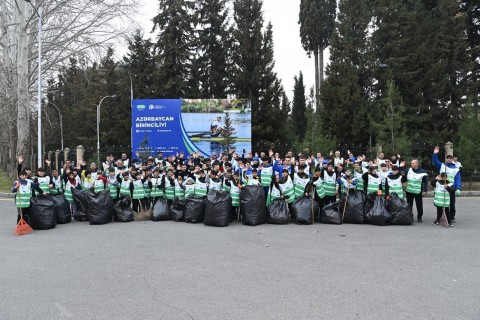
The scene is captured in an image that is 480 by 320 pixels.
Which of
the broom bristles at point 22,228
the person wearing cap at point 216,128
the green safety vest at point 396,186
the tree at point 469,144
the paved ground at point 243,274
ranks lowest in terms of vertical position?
the paved ground at point 243,274

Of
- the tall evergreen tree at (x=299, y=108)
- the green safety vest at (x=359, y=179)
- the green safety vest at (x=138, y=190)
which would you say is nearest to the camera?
the green safety vest at (x=359, y=179)

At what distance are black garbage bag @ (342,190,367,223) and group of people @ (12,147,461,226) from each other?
324 mm

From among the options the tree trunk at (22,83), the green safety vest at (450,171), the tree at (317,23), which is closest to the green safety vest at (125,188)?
the green safety vest at (450,171)

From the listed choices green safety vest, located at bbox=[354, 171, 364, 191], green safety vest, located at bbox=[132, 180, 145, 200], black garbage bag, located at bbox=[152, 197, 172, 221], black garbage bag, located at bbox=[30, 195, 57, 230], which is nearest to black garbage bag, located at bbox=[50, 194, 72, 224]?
black garbage bag, located at bbox=[30, 195, 57, 230]

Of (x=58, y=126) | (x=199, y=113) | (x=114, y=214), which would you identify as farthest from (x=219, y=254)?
(x=58, y=126)

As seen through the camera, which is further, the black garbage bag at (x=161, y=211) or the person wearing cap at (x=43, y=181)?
the black garbage bag at (x=161, y=211)

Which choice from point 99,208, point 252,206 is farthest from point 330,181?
point 99,208

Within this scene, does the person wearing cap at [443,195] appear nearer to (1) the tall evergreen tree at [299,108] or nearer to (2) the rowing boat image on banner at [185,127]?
(2) the rowing boat image on banner at [185,127]

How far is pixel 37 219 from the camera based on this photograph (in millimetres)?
9500

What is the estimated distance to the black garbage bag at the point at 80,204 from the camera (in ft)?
35.0

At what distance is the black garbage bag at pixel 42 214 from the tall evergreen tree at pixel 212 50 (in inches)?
848

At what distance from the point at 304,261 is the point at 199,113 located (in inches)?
643

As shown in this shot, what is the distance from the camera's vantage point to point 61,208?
10453 mm

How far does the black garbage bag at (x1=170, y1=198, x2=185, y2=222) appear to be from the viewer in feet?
35.1
